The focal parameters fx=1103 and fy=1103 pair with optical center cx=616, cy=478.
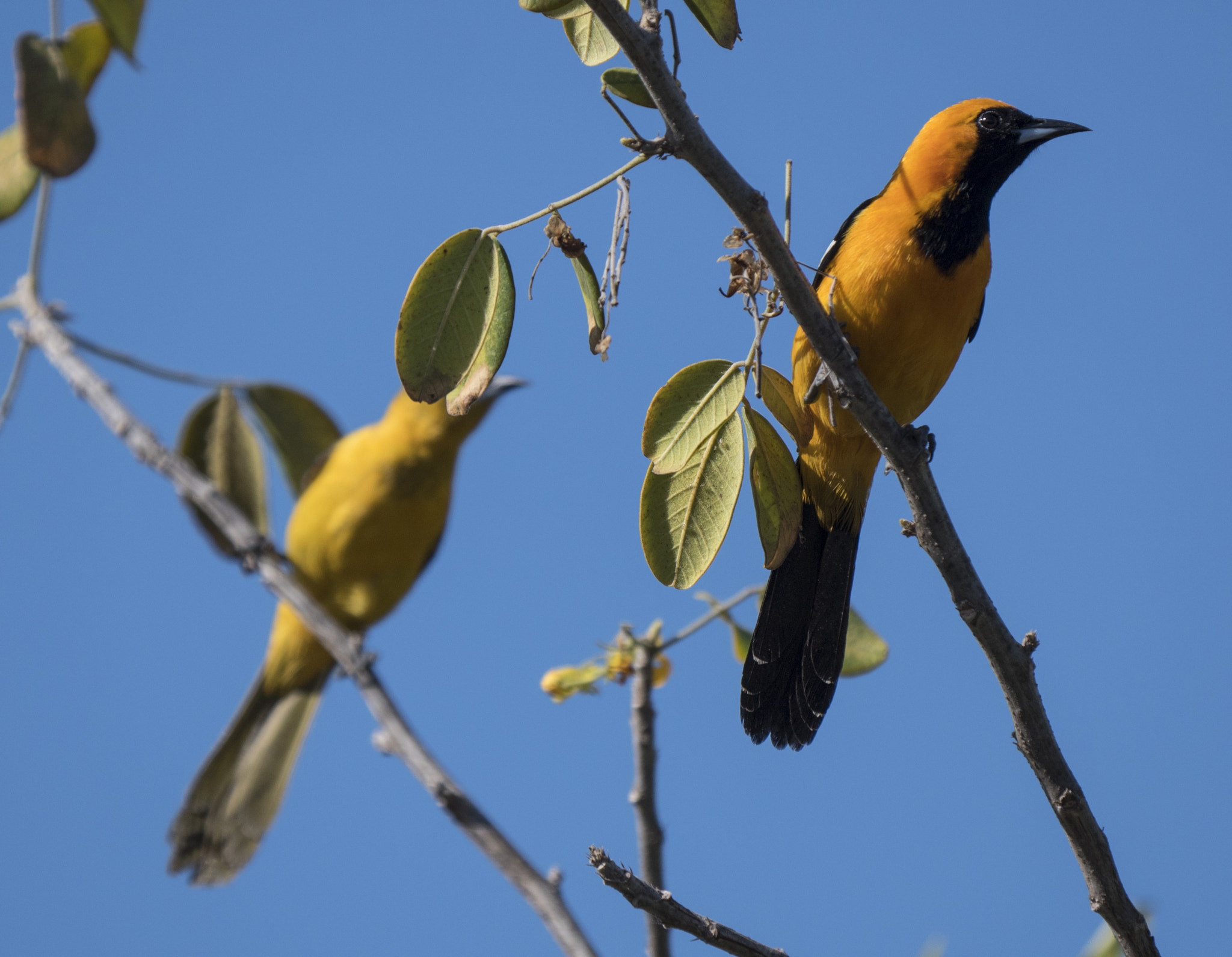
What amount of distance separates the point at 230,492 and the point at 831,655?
7.49 feet

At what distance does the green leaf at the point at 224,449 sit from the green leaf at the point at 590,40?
2336 mm

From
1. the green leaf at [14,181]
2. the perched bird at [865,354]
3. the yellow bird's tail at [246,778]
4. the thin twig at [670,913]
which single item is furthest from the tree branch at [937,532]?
the yellow bird's tail at [246,778]

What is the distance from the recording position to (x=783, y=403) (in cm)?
196

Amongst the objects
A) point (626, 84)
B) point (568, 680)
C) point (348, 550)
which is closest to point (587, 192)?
point (626, 84)

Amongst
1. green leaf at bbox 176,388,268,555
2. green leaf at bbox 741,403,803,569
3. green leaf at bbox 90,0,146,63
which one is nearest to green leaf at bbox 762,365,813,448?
green leaf at bbox 741,403,803,569

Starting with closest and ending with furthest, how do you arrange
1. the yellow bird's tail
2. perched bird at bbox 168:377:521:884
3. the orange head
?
the orange head → the yellow bird's tail → perched bird at bbox 168:377:521:884

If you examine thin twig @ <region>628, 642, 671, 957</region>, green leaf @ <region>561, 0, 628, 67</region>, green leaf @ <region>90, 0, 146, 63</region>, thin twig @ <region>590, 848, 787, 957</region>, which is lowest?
thin twig @ <region>590, 848, 787, 957</region>

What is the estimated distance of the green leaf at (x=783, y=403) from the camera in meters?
1.94

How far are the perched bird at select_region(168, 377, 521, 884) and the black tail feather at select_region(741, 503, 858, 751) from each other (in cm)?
254

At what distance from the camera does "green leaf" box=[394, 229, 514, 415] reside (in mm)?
1783

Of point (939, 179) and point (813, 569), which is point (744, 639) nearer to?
point (813, 569)

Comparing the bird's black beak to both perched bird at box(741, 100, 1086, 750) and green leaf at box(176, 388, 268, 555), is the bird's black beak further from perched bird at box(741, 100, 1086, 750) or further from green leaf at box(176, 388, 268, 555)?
green leaf at box(176, 388, 268, 555)

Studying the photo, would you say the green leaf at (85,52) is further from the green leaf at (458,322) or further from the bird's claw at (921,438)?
the bird's claw at (921,438)

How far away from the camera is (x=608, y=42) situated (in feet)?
6.42
